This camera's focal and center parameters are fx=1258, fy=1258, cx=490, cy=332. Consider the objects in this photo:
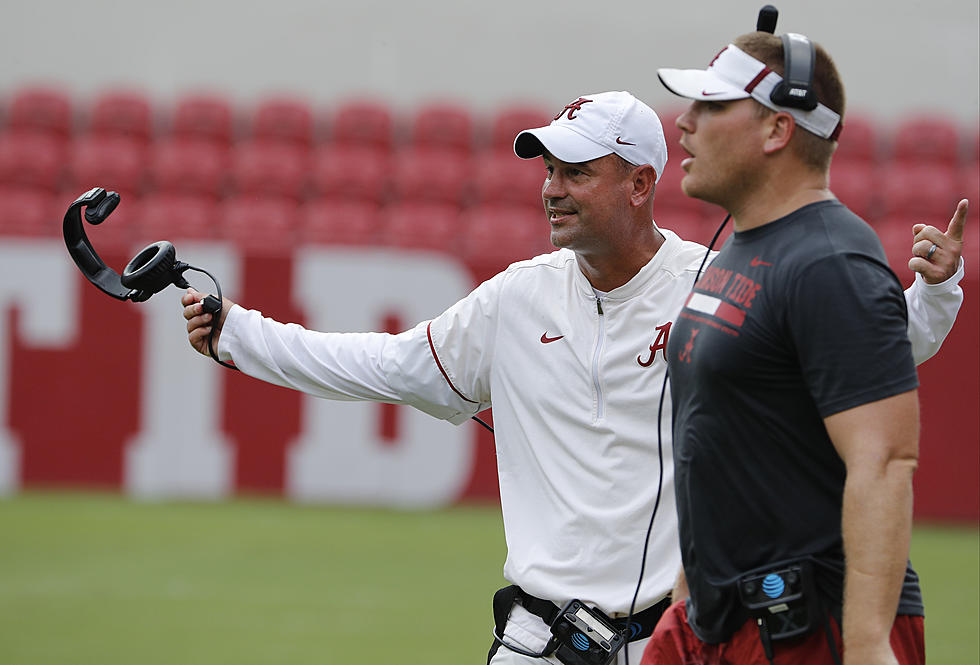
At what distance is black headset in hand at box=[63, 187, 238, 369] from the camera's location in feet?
10.3

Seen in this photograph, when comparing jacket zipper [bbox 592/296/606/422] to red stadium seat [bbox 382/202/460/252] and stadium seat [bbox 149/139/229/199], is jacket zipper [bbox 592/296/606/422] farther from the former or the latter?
stadium seat [bbox 149/139/229/199]

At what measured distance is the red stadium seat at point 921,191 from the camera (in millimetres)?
10219

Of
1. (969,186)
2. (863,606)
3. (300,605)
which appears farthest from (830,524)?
(969,186)

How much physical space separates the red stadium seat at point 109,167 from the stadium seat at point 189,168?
190 millimetres

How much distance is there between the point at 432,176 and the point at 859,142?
374 cm

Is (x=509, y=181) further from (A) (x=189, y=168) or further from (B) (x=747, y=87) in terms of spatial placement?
(B) (x=747, y=87)

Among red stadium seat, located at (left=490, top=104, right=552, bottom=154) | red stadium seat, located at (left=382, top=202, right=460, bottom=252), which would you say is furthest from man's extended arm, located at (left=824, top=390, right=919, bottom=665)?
red stadium seat, located at (left=490, top=104, right=552, bottom=154)

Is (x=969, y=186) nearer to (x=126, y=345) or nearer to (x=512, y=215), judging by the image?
(x=512, y=215)

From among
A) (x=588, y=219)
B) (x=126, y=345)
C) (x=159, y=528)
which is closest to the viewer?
(x=588, y=219)

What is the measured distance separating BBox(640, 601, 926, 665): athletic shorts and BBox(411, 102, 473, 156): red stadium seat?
868 centimetres

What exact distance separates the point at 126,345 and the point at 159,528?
133 cm

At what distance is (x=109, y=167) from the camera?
10477mm

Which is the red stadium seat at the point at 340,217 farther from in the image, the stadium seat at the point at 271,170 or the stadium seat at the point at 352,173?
the stadium seat at the point at 271,170

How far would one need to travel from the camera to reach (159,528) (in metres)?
7.92
